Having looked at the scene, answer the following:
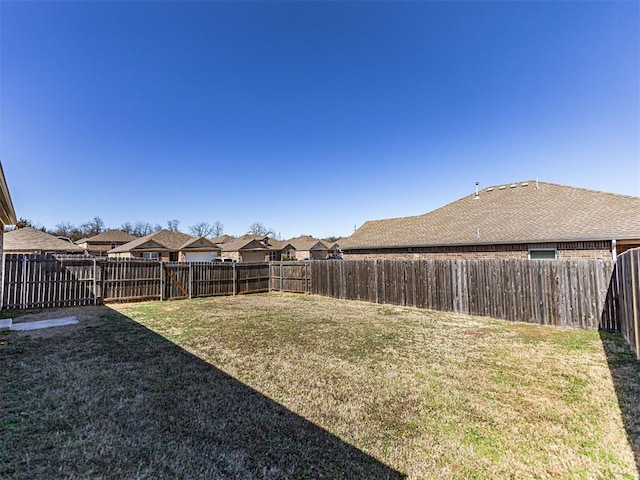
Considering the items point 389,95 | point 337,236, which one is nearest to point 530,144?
point 389,95

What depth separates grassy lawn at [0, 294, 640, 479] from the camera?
2.52 metres

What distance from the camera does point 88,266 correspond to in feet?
39.3

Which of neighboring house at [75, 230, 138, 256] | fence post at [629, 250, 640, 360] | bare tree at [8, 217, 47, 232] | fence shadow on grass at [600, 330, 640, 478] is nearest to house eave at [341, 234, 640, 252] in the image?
fence shadow on grass at [600, 330, 640, 478]

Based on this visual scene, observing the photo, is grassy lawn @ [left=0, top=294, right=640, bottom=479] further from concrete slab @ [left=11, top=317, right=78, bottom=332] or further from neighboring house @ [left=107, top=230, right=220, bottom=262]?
neighboring house @ [left=107, top=230, right=220, bottom=262]

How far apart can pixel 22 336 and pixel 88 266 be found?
19.4ft

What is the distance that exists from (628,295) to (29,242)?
37955 millimetres

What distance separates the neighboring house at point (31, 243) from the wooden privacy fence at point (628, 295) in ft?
120

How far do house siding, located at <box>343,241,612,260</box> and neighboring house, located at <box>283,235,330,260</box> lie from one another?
32847mm

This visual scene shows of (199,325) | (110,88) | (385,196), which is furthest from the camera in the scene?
(385,196)

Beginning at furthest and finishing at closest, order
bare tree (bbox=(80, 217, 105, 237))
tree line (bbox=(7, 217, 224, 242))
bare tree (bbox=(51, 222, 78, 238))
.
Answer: bare tree (bbox=(80, 217, 105, 237))
tree line (bbox=(7, 217, 224, 242))
bare tree (bbox=(51, 222, 78, 238))

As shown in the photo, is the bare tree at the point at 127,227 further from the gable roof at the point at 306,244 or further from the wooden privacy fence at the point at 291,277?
the wooden privacy fence at the point at 291,277

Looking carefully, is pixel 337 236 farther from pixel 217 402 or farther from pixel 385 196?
pixel 217 402

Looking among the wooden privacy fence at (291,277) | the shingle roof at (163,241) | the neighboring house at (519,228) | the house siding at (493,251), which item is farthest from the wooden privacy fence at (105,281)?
the shingle roof at (163,241)

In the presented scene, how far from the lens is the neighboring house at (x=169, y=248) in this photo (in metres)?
32.4
